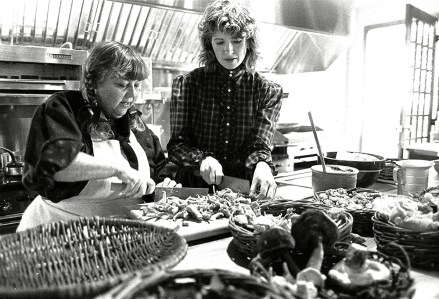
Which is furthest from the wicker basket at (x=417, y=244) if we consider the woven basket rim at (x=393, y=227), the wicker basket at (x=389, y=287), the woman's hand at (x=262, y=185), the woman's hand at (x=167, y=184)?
the woman's hand at (x=167, y=184)

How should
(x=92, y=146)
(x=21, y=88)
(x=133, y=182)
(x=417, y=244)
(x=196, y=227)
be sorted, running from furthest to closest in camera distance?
(x=21, y=88), (x=92, y=146), (x=133, y=182), (x=196, y=227), (x=417, y=244)

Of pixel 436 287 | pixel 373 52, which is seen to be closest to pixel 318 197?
pixel 436 287

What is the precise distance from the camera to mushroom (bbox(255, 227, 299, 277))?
3.64 feet

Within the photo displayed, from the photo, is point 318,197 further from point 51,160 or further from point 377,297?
point 51,160

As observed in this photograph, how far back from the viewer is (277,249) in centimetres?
114

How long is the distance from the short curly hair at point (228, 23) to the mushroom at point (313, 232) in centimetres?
133

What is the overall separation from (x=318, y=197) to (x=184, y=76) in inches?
43.7

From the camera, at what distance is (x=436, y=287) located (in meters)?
1.18

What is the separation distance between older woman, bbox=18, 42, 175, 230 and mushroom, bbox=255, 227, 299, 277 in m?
0.85

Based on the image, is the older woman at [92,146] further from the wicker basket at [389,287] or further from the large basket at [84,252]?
the wicker basket at [389,287]

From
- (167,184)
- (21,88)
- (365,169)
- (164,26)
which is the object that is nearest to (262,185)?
(167,184)

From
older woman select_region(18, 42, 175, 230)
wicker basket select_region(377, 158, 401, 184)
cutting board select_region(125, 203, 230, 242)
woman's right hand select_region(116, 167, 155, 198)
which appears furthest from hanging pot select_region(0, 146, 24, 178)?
wicker basket select_region(377, 158, 401, 184)

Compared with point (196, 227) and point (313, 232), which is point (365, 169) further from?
point (313, 232)

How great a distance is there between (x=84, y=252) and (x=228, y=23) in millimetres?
1443
